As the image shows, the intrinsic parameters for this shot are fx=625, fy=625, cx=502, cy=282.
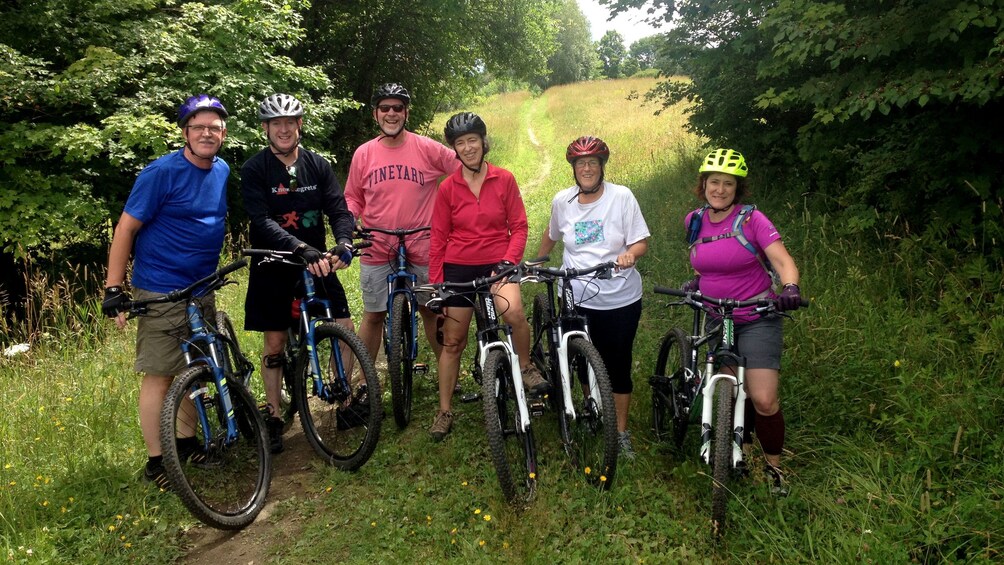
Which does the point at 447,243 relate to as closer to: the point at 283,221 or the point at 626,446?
the point at 283,221

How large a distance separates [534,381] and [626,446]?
2.40 feet

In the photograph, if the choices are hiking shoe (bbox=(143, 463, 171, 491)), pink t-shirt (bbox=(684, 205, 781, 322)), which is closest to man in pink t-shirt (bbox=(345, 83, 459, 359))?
hiking shoe (bbox=(143, 463, 171, 491))

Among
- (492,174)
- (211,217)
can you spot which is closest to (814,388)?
(492,174)

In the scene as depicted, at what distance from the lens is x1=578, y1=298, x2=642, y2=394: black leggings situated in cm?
400

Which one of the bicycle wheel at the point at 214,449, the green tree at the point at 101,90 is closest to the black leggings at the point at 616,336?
the bicycle wheel at the point at 214,449

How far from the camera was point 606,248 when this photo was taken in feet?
13.0

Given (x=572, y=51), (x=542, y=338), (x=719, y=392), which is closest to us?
(x=719, y=392)

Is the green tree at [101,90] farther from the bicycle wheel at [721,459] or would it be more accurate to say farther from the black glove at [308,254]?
the bicycle wheel at [721,459]

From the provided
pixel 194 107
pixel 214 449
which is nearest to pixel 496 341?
pixel 214 449

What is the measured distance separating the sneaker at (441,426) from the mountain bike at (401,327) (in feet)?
1.03

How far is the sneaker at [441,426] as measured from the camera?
4.48 meters

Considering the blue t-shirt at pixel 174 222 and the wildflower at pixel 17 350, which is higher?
the blue t-shirt at pixel 174 222

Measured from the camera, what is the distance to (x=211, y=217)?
4.02 metres

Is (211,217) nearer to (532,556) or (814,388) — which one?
(532,556)
